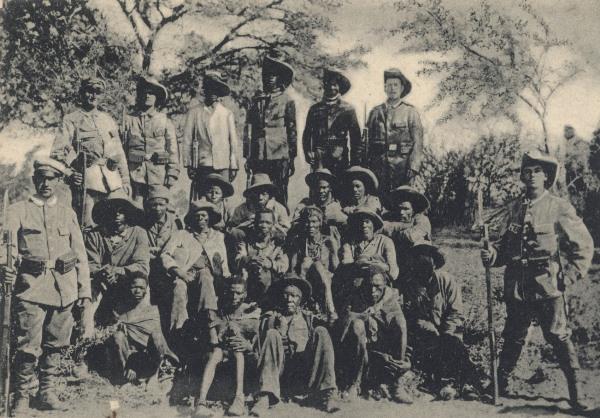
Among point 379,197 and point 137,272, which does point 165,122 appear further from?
point 379,197

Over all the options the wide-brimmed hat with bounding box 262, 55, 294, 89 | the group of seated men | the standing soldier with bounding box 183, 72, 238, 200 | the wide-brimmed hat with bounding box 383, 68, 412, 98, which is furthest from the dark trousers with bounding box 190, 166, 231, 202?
the wide-brimmed hat with bounding box 383, 68, 412, 98

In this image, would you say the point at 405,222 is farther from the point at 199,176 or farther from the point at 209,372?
the point at 209,372

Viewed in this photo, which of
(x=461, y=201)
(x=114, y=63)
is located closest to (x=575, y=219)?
(x=461, y=201)

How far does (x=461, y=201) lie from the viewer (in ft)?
32.2

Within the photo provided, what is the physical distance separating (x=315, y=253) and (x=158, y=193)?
1.88m

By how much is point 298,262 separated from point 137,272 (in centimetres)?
169

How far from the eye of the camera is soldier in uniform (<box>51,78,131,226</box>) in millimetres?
9188

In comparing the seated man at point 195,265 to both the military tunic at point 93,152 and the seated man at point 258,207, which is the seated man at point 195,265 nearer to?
the seated man at point 258,207

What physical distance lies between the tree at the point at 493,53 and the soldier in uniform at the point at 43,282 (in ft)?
14.5

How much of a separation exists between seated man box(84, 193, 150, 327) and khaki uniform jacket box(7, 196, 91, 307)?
16cm

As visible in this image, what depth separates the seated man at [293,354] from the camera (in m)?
8.36

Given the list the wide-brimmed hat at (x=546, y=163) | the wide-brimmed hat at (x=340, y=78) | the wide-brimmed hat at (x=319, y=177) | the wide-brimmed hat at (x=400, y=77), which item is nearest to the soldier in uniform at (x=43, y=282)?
the wide-brimmed hat at (x=319, y=177)

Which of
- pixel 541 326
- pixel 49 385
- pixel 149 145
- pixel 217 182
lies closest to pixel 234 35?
pixel 149 145

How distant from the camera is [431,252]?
887cm
